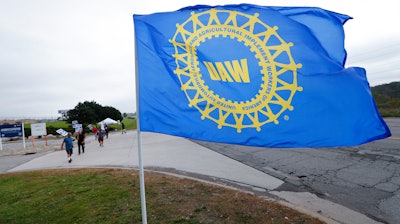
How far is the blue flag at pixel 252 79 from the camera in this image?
3.79m

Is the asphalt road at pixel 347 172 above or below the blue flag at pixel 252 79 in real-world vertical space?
below

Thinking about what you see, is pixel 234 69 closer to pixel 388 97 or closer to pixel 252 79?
pixel 252 79

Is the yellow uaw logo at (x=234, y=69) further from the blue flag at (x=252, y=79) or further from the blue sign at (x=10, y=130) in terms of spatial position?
the blue sign at (x=10, y=130)

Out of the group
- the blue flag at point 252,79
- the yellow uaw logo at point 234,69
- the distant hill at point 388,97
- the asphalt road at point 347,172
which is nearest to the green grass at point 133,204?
the asphalt road at point 347,172

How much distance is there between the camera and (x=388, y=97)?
42.4 metres

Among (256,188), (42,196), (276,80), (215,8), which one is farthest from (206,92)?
(42,196)

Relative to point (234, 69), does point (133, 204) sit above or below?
below

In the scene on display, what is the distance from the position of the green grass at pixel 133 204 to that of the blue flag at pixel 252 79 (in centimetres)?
187

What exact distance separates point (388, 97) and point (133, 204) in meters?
48.1

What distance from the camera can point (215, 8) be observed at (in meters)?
4.12

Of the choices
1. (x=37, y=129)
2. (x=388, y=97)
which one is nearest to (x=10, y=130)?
(x=37, y=129)

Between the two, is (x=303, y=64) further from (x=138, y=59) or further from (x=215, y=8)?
(x=138, y=59)

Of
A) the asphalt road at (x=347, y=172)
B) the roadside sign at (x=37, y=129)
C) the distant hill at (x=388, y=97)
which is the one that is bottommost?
the asphalt road at (x=347, y=172)

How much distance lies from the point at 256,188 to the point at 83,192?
14.4ft
